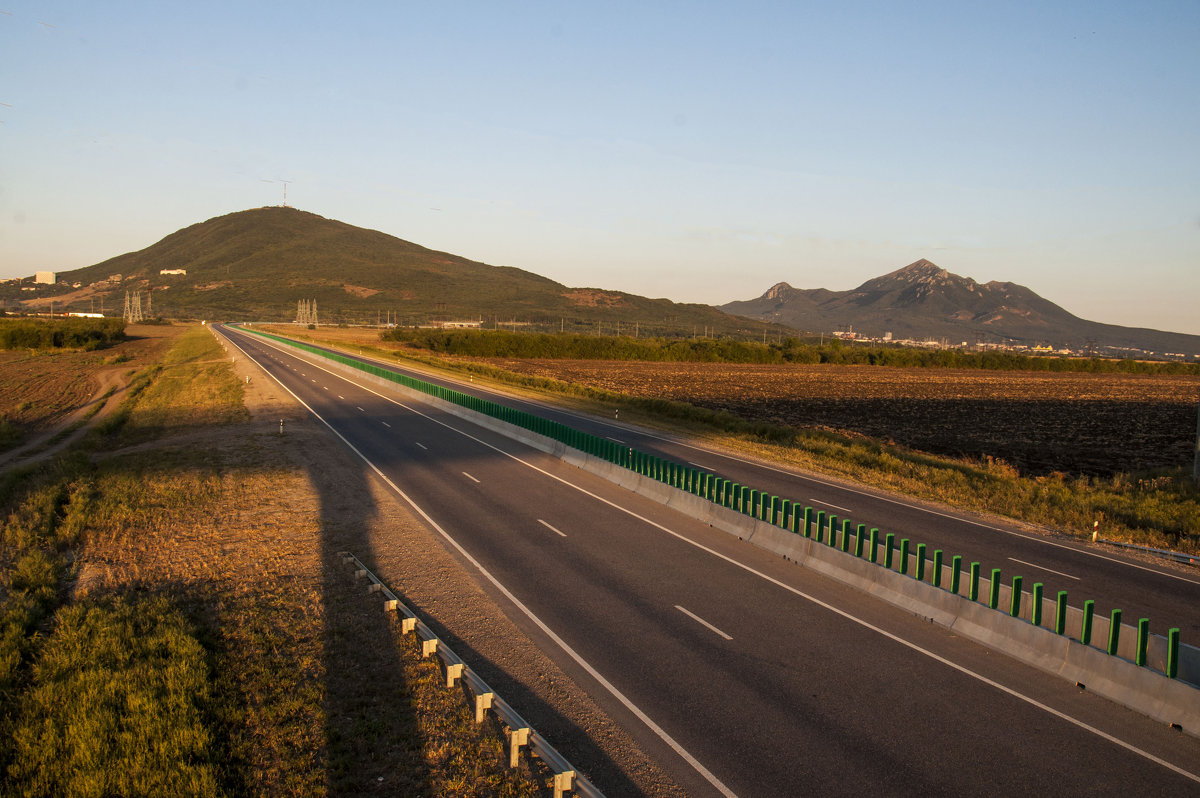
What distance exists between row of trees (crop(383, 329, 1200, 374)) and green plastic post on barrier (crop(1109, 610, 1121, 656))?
104 meters

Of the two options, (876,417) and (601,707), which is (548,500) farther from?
(876,417)

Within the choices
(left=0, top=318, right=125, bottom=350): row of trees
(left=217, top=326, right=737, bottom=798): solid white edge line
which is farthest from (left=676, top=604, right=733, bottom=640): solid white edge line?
(left=0, top=318, right=125, bottom=350): row of trees

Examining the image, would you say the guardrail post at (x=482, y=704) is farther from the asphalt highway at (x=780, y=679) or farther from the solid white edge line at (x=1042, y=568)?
the solid white edge line at (x=1042, y=568)

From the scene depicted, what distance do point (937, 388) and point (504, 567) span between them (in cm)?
8399

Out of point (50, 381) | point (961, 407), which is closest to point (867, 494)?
point (961, 407)

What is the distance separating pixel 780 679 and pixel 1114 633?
4.74m

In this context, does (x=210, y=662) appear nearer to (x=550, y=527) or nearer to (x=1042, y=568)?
(x=550, y=527)

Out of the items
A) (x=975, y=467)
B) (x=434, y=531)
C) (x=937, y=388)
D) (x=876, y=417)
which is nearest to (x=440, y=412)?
(x=434, y=531)

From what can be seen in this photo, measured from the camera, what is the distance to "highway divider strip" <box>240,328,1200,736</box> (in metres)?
9.80

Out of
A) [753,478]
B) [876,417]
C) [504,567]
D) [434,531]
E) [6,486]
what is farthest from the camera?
[876,417]

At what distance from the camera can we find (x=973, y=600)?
1242 centimetres

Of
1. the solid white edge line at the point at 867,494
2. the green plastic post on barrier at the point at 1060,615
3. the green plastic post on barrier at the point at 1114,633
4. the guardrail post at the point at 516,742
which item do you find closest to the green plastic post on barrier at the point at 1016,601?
the green plastic post on barrier at the point at 1060,615

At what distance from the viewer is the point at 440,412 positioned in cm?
4234

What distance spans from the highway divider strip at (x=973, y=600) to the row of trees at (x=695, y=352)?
94.4m
